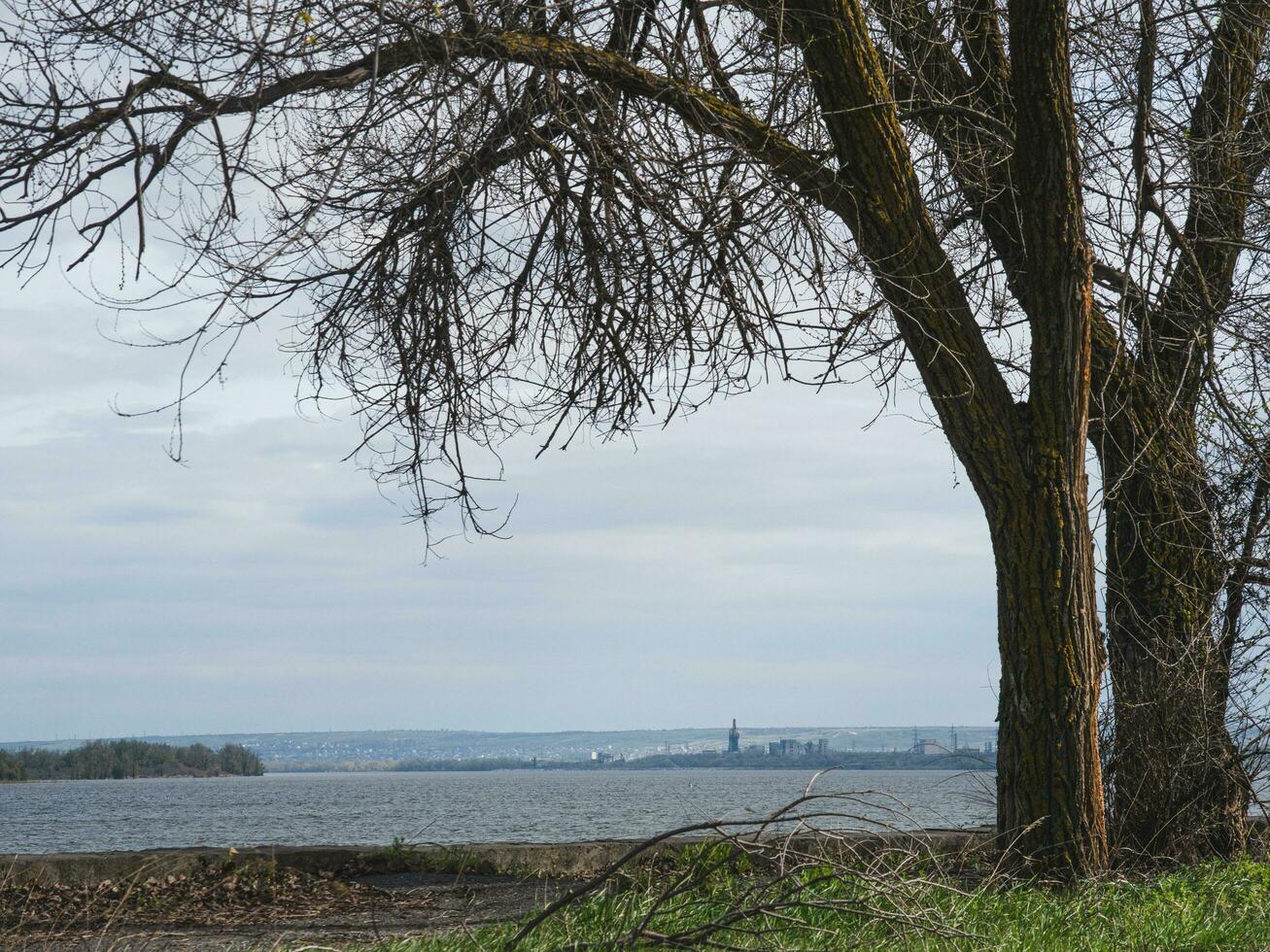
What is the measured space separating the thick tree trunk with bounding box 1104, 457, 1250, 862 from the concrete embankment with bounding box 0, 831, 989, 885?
46.4 inches

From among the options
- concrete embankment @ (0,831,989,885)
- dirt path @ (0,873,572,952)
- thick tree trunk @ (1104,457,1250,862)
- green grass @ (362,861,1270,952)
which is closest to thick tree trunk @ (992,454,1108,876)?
green grass @ (362,861,1270,952)

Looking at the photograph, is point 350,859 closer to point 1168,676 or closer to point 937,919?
point 937,919

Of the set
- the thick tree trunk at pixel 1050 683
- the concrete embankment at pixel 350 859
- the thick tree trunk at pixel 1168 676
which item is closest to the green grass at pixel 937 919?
the thick tree trunk at pixel 1050 683

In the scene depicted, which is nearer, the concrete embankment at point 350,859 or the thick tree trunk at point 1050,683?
the thick tree trunk at point 1050,683

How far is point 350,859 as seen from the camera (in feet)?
27.0

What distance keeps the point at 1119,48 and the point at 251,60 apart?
654 centimetres

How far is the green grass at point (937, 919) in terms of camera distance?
4.80 m

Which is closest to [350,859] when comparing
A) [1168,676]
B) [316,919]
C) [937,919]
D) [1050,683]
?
[316,919]

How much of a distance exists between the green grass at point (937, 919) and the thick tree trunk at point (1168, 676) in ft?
5.34

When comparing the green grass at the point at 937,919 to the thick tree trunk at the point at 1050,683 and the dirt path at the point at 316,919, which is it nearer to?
the thick tree trunk at the point at 1050,683

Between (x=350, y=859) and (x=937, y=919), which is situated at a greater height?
(x=937, y=919)

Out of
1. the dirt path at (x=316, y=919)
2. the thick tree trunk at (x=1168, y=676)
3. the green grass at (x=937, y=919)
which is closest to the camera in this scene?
the green grass at (x=937, y=919)

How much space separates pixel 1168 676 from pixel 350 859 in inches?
235

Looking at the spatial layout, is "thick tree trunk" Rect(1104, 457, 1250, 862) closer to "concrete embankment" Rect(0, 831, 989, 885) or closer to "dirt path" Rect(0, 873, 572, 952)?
"concrete embankment" Rect(0, 831, 989, 885)
